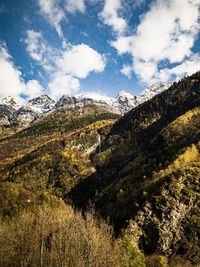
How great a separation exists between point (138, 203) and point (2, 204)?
5868cm

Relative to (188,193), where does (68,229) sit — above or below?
below

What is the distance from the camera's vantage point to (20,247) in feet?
214

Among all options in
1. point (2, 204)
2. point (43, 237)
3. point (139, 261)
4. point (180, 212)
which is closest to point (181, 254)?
point (180, 212)

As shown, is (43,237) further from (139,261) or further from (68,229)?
(139,261)

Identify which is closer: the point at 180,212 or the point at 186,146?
the point at 180,212

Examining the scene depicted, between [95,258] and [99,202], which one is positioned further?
[99,202]

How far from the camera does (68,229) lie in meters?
65.1

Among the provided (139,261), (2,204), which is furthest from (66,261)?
(2,204)

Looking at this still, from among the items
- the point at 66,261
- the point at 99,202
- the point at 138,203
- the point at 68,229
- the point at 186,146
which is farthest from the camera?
the point at 99,202

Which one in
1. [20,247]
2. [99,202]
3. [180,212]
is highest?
[99,202]

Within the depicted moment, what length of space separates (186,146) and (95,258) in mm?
130284

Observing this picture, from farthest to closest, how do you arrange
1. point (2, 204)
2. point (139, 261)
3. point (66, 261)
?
1. point (2, 204)
2. point (139, 261)
3. point (66, 261)

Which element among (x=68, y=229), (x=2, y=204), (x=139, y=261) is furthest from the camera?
(x=2, y=204)

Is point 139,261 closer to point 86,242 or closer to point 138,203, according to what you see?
point 86,242
